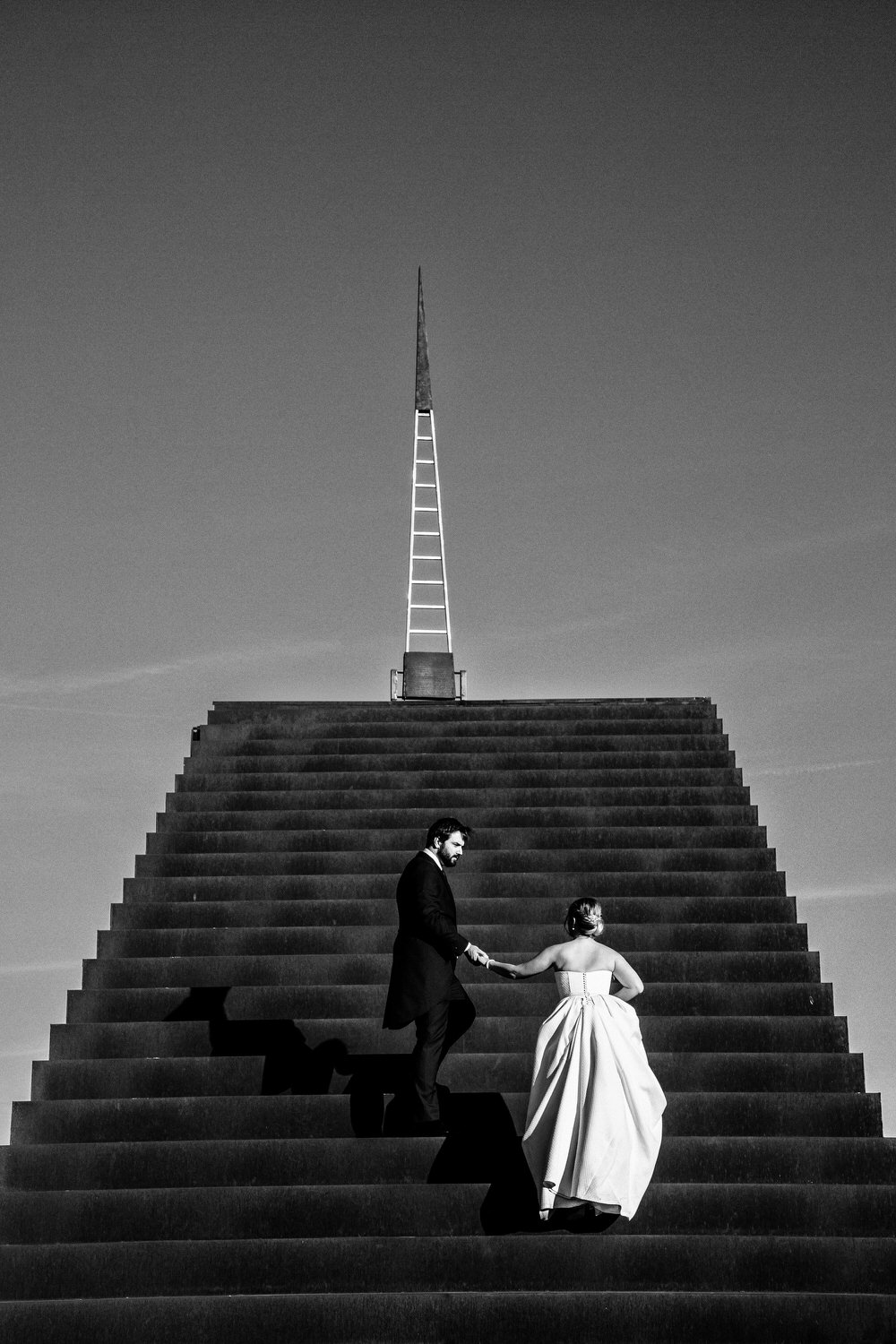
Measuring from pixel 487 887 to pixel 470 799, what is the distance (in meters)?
1.18

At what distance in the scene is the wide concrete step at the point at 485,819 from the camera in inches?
463

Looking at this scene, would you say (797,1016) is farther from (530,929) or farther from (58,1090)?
(58,1090)

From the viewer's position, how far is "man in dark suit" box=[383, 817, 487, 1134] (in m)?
8.45

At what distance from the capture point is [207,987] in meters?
10.1

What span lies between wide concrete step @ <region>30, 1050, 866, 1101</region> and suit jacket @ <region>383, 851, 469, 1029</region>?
79cm

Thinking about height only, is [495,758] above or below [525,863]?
above

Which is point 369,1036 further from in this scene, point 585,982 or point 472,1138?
point 585,982


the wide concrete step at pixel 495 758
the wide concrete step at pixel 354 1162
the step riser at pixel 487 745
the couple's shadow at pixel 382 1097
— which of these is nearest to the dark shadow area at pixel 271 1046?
the couple's shadow at pixel 382 1097

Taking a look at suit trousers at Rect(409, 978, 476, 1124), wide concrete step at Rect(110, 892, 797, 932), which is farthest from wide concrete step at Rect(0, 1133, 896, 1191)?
wide concrete step at Rect(110, 892, 797, 932)

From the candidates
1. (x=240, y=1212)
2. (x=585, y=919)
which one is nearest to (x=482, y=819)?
(x=585, y=919)

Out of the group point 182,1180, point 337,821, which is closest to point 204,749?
point 337,821

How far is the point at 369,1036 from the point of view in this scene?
9.45 metres

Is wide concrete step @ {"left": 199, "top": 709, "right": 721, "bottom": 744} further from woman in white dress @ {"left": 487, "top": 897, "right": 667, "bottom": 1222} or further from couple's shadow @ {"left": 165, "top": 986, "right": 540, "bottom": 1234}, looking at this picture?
woman in white dress @ {"left": 487, "top": 897, "right": 667, "bottom": 1222}

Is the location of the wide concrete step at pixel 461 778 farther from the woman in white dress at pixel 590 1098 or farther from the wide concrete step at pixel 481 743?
the woman in white dress at pixel 590 1098
